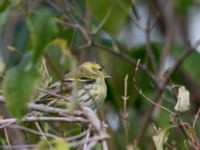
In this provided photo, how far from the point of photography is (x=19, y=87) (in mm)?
1990

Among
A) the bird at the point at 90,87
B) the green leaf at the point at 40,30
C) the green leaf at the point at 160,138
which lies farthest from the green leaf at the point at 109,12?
the green leaf at the point at 40,30

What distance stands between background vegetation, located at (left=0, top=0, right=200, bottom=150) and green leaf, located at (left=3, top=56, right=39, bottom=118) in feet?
0.18

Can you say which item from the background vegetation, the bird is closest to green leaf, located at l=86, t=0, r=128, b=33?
the background vegetation

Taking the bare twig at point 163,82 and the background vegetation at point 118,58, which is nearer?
the background vegetation at point 118,58

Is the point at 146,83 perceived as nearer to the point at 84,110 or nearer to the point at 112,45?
the point at 112,45

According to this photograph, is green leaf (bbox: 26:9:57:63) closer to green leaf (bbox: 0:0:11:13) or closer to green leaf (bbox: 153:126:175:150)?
green leaf (bbox: 0:0:11:13)

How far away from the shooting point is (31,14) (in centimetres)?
215

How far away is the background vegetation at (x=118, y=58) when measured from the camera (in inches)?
108

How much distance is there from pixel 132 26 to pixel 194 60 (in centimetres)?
173

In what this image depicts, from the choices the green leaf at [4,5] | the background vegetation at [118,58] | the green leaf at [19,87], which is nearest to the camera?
the green leaf at [19,87]

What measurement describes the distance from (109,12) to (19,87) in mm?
1964

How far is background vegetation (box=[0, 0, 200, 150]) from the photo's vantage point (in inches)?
108

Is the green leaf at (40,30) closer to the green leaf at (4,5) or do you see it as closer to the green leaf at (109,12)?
the green leaf at (4,5)

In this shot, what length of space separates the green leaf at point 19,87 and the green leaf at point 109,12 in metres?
1.91
